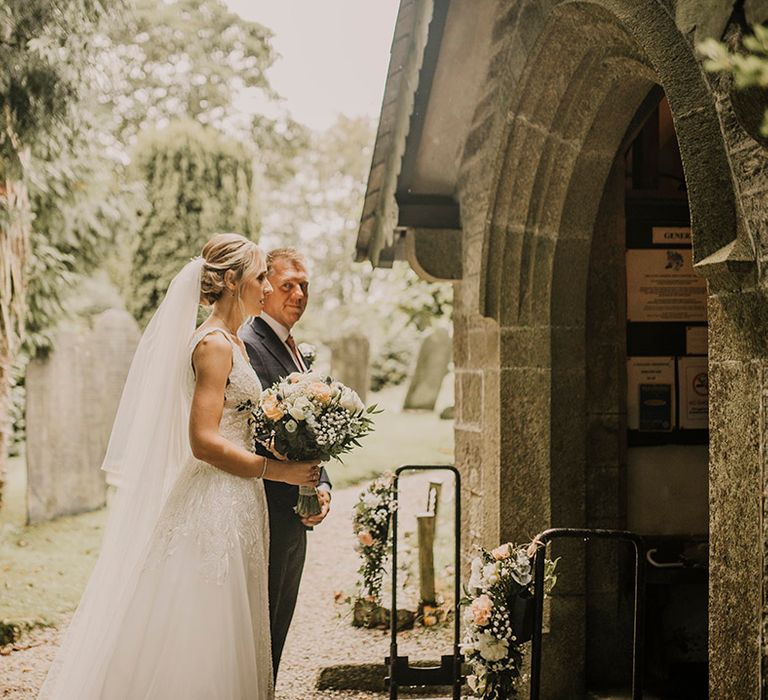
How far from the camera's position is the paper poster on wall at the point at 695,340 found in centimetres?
491

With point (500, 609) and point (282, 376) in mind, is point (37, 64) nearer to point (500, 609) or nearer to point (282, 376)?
point (282, 376)

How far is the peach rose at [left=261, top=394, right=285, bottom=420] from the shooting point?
344 cm

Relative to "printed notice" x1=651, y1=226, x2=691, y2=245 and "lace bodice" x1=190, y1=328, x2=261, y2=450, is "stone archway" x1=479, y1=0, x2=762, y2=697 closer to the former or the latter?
"printed notice" x1=651, y1=226, x2=691, y2=245

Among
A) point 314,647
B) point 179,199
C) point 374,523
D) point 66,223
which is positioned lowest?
point 314,647

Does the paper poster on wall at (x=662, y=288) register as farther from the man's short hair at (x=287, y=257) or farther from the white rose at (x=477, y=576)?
the white rose at (x=477, y=576)

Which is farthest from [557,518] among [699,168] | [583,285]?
[699,168]

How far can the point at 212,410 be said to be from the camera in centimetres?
342

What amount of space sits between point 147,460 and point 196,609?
0.66 m

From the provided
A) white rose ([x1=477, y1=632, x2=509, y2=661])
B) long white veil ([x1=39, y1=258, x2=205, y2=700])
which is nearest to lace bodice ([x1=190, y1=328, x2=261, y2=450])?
long white veil ([x1=39, y1=258, x2=205, y2=700])

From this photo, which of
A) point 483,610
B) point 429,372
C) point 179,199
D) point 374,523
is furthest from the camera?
point 429,372

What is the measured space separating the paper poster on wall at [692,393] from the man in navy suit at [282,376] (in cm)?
204

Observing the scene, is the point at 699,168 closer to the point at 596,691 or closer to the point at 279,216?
the point at 596,691

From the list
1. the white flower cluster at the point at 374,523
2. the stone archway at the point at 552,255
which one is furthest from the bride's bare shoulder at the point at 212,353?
the white flower cluster at the point at 374,523

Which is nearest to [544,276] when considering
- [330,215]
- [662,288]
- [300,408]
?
[662,288]
